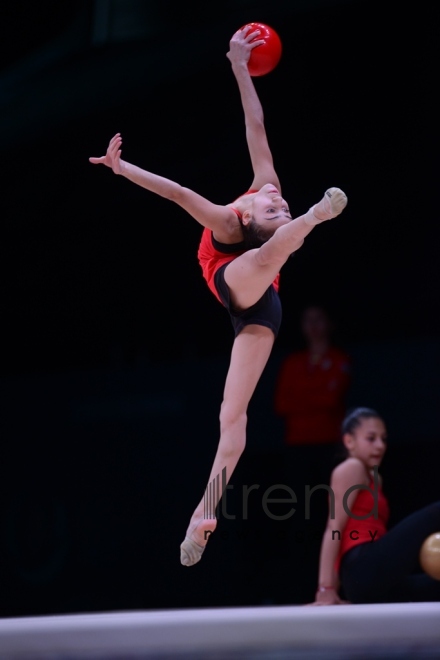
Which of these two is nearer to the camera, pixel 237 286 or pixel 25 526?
pixel 237 286

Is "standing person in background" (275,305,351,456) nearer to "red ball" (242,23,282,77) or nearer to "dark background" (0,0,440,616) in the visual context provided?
"dark background" (0,0,440,616)

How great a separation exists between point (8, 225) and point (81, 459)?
53.1 inches

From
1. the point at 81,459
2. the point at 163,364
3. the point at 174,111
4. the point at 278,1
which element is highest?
the point at 278,1

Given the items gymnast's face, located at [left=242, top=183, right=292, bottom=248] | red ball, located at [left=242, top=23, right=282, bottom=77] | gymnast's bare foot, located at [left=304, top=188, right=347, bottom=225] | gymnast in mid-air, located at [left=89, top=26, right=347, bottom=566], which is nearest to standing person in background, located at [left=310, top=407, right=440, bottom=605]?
gymnast in mid-air, located at [left=89, top=26, right=347, bottom=566]

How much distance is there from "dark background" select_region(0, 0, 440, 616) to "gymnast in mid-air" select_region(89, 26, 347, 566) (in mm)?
1514

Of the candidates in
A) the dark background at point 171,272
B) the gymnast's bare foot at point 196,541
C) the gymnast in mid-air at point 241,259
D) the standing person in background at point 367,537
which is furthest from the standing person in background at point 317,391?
the gymnast's bare foot at point 196,541

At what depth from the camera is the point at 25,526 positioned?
5273mm

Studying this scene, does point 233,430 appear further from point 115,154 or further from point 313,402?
point 313,402

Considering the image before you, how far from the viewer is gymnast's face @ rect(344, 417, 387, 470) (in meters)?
3.72

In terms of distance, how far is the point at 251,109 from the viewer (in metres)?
3.12

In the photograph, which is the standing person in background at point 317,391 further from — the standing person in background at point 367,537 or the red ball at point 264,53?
the red ball at point 264,53

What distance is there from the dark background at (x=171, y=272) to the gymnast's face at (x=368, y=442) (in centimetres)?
98

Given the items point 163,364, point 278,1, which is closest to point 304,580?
point 163,364

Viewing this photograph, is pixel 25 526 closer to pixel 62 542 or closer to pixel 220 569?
pixel 62 542
